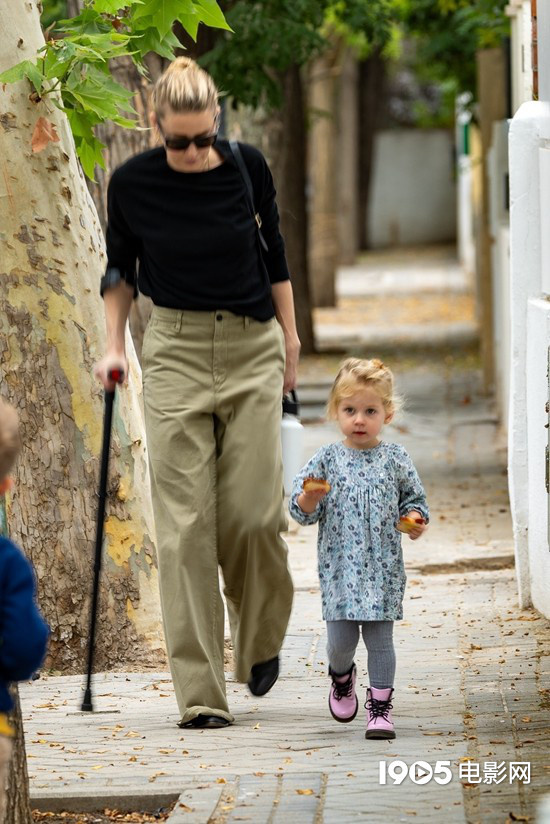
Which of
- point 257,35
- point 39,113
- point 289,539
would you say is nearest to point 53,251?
point 39,113

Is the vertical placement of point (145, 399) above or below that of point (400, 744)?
above

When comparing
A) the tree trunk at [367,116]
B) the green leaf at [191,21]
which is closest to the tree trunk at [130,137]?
the green leaf at [191,21]

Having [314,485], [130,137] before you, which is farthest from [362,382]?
[130,137]

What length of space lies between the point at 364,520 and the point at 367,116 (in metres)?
36.5

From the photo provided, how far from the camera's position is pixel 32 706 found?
5.93 metres

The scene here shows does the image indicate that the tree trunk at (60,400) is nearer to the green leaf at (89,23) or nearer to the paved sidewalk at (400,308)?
the green leaf at (89,23)

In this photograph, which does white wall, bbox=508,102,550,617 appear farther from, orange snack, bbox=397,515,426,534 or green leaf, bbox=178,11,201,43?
orange snack, bbox=397,515,426,534

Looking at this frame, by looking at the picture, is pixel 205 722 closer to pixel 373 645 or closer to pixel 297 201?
pixel 373 645

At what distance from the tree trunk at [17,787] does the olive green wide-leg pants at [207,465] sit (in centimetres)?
104

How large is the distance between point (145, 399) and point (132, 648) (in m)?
1.50

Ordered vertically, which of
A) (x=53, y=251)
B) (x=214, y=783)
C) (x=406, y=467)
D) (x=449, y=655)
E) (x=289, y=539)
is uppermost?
(x=53, y=251)

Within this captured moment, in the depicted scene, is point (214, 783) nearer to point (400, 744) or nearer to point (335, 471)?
point (400, 744)

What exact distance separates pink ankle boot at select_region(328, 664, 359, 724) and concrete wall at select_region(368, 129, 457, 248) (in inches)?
1536

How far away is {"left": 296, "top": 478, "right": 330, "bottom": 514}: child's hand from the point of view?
5168 mm
